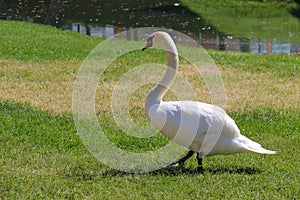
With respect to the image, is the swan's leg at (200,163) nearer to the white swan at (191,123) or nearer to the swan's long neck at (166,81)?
the white swan at (191,123)

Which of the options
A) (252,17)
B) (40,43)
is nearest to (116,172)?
(40,43)

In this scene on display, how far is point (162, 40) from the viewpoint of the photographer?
5684mm

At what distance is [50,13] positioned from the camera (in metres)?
23.4

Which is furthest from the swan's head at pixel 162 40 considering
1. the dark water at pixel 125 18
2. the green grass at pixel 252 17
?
the green grass at pixel 252 17

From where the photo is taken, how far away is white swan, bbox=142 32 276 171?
17.7ft

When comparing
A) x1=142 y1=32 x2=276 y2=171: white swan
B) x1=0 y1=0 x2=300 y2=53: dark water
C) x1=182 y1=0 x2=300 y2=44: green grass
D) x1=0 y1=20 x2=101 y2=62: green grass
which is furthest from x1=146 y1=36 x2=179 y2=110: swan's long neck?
x1=182 y1=0 x2=300 y2=44: green grass

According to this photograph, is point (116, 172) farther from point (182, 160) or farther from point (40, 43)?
point (40, 43)

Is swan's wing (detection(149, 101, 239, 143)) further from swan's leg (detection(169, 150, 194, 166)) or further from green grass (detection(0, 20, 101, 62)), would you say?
green grass (detection(0, 20, 101, 62))

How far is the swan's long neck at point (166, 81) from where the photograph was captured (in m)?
5.52

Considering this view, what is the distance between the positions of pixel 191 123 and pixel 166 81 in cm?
51

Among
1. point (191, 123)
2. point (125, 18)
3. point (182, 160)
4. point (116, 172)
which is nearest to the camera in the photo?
point (191, 123)

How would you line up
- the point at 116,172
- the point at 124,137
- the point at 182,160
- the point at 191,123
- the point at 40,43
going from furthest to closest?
the point at 40,43, the point at 124,137, the point at 182,160, the point at 116,172, the point at 191,123

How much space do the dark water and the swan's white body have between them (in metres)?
12.3

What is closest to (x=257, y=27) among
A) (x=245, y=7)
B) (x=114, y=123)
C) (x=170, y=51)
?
→ (x=245, y=7)
